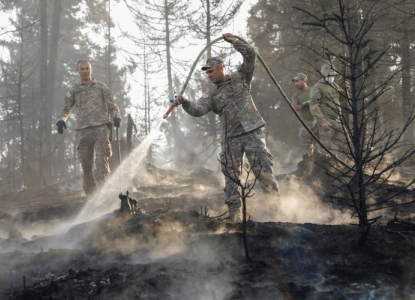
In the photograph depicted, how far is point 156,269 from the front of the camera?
10.7 feet

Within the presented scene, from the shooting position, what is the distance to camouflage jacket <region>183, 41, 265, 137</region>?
534 centimetres

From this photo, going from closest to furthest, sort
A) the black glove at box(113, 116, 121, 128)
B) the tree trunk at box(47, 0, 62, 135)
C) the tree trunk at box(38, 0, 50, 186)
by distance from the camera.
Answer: the black glove at box(113, 116, 121, 128), the tree trunk at box(38, 0, 50, 186), the tree trunk at box(47, 0, 62, 135)

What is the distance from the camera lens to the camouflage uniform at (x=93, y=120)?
7.48 m

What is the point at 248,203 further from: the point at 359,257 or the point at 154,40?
the point at 154,40

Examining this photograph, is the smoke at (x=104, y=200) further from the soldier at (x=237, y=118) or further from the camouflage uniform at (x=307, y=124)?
the camouflage uniform at (x=307, y=124)

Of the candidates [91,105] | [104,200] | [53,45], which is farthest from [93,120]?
[53,45]

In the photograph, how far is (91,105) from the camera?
7.53 m

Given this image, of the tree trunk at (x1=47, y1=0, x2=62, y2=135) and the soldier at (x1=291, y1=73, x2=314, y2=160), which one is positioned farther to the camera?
the tree trunk at (x1=47, y1=0, x2=62, y2=135)

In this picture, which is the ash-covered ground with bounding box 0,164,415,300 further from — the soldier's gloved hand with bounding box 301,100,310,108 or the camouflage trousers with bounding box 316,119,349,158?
the soldier's gloved hand with bounding box 301,100,310,108

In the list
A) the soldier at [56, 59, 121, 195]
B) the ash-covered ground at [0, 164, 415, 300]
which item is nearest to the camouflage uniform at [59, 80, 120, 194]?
the soldier at [56, 59, 121, 195]

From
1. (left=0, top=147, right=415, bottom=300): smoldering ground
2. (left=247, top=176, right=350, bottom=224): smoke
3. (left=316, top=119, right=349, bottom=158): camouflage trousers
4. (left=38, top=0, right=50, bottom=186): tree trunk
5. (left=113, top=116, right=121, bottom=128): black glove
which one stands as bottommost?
(left=0, top=147, right=415, bottom=300): smoldering ground

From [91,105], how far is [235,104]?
3303 mm

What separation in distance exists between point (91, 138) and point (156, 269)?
15.6 feet

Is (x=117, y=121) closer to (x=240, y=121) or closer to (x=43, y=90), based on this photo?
(x=240, y=121)
